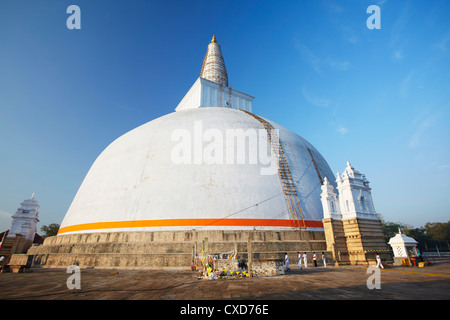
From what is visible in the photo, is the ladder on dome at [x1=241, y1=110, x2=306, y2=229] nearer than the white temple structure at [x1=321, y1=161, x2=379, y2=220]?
No

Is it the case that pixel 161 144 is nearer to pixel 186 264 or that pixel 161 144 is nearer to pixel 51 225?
pixel 186 264

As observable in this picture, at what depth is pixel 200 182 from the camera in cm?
1405

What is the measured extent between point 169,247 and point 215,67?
2845cm

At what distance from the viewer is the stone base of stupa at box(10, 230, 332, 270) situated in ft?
38.4

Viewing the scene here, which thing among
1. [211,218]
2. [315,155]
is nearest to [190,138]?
[211,218]

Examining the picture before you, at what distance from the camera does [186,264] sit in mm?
11570

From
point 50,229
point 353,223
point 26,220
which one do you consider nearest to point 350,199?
point 353,223

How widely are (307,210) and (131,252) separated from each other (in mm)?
11036

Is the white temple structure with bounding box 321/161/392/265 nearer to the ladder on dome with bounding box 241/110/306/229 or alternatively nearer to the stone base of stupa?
the stone base of stupa

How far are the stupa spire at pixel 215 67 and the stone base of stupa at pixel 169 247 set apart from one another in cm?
2410

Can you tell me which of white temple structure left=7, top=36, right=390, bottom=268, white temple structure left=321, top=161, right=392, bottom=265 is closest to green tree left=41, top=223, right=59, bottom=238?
white temple structure left=7, top=36, right=390, bottom=268

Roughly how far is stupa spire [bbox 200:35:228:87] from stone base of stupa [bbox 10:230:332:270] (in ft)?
79.1

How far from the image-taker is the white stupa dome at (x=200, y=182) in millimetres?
13242

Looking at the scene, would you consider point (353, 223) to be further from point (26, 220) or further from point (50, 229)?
point (50, 229)
